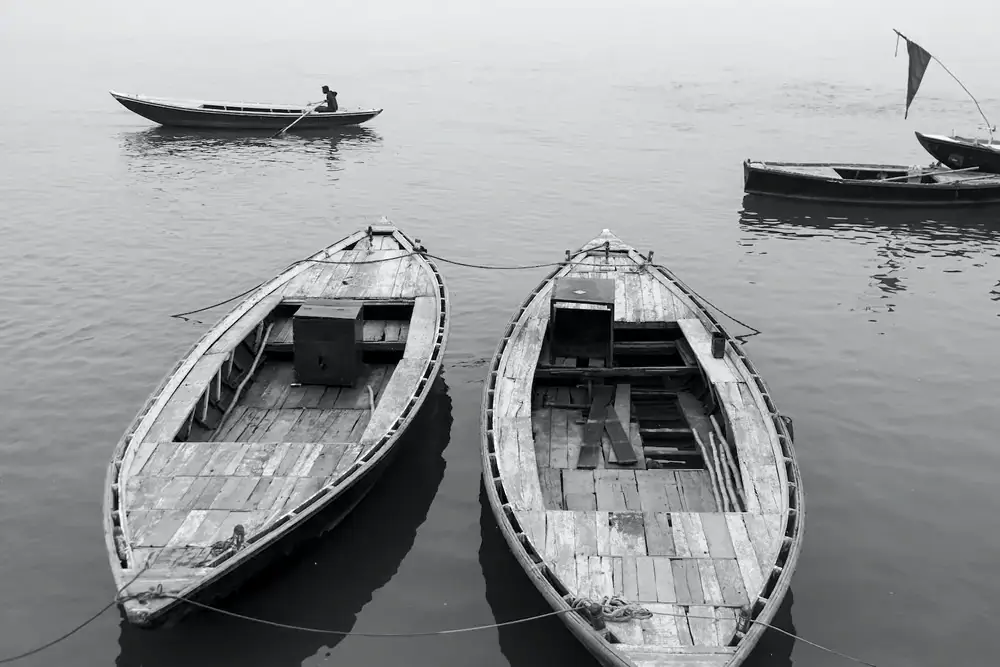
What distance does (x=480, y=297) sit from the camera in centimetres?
2061

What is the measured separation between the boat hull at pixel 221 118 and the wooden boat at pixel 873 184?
2156cm

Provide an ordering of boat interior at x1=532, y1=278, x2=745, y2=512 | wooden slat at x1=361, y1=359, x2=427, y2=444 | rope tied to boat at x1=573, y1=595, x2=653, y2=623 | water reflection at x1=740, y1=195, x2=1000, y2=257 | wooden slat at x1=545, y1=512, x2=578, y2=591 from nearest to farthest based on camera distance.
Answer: rope tied to boat at x1=573, y1=595, x2=653, y2=623, wooden slat at x1=545, y1=512, x2=578, y2=591, boat interior at x1=532, y1=278, x2=745, y2=512, wooden slat at x1=361, y1=359, x2=427, y2=444, water reflection at x1=740, y1=195, x2=1000, y2=257

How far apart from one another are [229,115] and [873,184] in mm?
28897

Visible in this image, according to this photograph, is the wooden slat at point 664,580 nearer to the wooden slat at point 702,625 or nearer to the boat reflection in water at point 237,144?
the wooden slat at point 702,625

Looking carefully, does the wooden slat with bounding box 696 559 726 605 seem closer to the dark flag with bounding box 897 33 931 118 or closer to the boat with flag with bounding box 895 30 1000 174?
the boat with flag with bounding box 895 30 1000 174

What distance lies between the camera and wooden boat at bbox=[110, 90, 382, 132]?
1533 inches

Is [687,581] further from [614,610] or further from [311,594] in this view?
[311,594]

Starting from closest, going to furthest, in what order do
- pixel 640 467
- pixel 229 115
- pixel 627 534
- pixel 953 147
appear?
pixel 627 534 → pixel 640 467 → pixel 953 147 → pixel 229 115

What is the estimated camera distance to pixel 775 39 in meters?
88.2

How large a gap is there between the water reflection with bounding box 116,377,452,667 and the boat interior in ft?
7.72

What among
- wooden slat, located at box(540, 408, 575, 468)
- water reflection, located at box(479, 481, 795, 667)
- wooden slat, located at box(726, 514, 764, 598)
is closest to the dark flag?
wooden slat, located at box(540, 408, 575, 468)

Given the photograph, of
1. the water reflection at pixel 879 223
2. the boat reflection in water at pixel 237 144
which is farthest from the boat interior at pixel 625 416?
the boat reflection in water at pixel 237 144

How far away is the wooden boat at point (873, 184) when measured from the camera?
2756cm

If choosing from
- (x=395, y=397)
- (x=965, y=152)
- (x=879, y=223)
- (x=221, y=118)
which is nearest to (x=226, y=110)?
(x=221, y=118)
